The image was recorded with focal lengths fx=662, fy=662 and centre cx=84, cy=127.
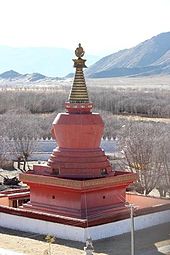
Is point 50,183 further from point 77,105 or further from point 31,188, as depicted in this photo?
point 77,105

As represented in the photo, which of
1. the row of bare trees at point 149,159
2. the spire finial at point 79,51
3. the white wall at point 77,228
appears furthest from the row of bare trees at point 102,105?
the white wall at point 77,228

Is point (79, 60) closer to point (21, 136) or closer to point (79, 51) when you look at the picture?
point (79, 51)

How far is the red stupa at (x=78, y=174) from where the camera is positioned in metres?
27.0

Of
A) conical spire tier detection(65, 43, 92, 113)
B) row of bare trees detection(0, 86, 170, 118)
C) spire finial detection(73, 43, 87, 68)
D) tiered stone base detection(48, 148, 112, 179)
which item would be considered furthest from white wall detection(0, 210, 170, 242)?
row of bare trees detection(0, 86, 170, 118)

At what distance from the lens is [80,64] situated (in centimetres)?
2870

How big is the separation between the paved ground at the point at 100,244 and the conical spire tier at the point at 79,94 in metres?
5.72

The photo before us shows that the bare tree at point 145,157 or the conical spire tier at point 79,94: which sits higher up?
the conical spire tier at point 79,94

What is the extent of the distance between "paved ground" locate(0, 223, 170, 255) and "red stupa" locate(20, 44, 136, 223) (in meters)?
1.67

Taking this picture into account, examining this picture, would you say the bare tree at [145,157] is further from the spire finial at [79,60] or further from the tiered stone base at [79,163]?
the spire finial at [79,60]

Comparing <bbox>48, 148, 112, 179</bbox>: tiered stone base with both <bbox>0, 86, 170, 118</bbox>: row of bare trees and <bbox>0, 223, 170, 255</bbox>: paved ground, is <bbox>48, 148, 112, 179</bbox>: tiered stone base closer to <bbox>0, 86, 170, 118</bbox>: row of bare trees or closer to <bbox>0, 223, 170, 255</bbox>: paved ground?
<bbox>0, 223, 170, 255</bbox>: paved ground

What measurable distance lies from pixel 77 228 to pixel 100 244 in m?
1.10

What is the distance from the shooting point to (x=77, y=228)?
25.2m

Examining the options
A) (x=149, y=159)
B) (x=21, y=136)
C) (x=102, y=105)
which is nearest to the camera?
(x=149, y=159)

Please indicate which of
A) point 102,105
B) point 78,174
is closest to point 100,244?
point 78,174
